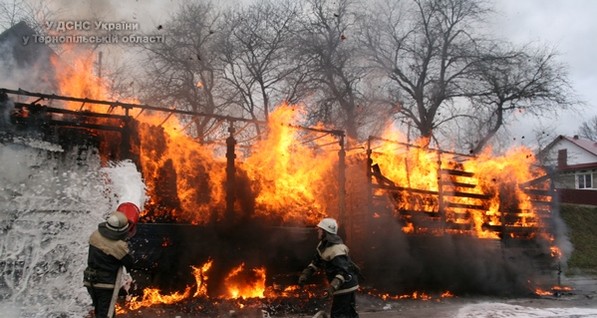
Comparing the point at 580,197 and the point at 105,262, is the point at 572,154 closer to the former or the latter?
the point at 580,197

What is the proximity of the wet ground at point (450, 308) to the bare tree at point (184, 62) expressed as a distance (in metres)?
13.2

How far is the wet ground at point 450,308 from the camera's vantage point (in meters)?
9.51

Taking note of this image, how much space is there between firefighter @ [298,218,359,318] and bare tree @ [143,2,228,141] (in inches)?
624

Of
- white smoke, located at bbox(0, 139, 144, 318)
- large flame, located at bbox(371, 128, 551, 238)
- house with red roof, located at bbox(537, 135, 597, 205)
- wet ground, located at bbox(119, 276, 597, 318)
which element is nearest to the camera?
white smoke, located at bbox(0, 139, 144, 318)

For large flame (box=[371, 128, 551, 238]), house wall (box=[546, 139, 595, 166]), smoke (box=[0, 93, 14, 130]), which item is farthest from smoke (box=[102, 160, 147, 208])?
house wall (box=[546, 139, 595, 166])

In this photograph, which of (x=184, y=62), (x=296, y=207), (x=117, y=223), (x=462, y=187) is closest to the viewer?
(x=117, y=223)

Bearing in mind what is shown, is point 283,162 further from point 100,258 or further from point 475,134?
point 475,134

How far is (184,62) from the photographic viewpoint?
73.7 feet

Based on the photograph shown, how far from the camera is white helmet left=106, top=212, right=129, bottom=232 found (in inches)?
246

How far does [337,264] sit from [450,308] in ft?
19.2

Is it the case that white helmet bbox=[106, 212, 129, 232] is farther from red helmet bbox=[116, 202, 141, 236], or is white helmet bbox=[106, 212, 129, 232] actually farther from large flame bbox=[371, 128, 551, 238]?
large flame bbox=[371, 128, 551, 238]

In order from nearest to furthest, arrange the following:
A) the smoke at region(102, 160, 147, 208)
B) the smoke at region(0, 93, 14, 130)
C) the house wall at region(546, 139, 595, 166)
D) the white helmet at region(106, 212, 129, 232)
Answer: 1. the white helmet at region(106, 212, 129, 232)
2. the smoke at region(0, 93, 14, 130)
3. the smoke at region(102, 160, 147, 208)
4. the house wall at region(546, 139, 595, 166)

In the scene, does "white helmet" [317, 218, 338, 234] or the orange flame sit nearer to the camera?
"white helmet" [317, 218, 338, 234]

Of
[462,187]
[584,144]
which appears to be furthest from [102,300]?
[584,144]
